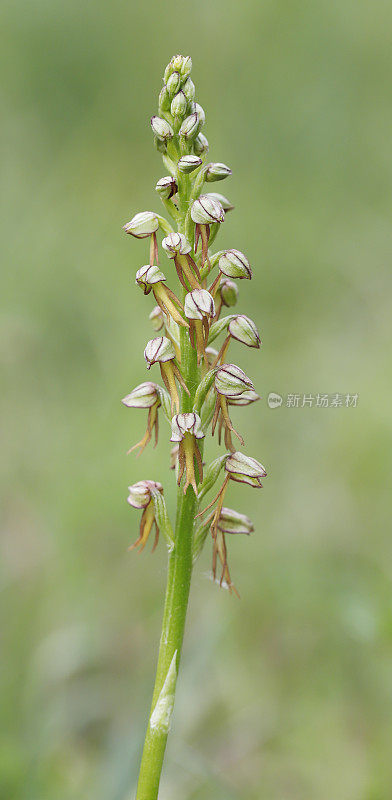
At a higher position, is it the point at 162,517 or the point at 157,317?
the point at 157,317

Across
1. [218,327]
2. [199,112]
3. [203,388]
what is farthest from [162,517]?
[199,112]

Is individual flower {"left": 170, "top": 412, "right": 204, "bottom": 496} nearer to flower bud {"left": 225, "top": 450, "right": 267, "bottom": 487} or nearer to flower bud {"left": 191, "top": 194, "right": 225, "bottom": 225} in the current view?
flower bud {"left": 225, "top": 450, "right": 267, "bottom": 487}

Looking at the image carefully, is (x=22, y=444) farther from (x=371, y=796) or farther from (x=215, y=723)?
(x=371, y=796)

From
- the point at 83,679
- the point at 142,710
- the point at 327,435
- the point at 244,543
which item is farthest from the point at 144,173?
the point at 142,710

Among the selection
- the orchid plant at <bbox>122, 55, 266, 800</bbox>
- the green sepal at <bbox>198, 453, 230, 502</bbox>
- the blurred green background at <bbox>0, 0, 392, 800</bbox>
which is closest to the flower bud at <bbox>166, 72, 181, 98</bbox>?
the orchid plant at <bbox>122, 55, 266, 800</bbox>

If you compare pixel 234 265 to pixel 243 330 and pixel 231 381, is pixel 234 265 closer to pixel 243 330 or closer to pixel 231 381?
pixel 243 330

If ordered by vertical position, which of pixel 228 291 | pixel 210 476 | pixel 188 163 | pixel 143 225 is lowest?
pixel 210 476

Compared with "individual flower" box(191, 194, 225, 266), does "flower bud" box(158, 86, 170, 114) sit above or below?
above
